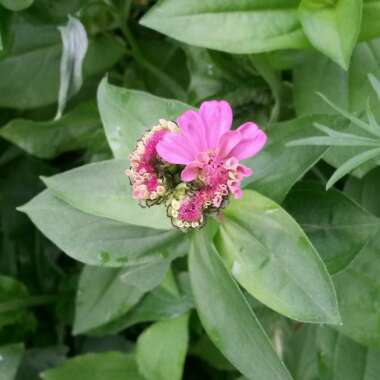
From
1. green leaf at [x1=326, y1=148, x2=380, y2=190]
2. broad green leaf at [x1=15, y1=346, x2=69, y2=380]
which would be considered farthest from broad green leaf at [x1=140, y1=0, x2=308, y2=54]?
broad green leaf at [x1=15, y1=346, x2=69, y2=380]

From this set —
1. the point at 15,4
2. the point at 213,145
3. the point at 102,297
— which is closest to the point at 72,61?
the point at 15,4

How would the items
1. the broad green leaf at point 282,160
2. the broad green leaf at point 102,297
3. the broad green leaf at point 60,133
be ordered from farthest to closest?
the broad green leaf at point 60,133, the broad green leaf at point 102,297, the broad green leaf at point 282,160

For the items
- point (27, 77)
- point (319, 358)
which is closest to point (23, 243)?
point (27, 77)

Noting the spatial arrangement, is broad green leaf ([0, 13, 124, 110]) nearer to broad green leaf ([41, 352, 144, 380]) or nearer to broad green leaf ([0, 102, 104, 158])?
broad green leaf ([0, 102, 104, 158])

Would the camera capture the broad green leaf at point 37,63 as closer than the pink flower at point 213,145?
No

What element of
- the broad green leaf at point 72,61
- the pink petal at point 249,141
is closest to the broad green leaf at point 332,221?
the pink petal at point 249,141

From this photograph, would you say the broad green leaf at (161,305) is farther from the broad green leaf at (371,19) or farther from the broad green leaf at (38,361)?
the broad green leaf at (371,19)
